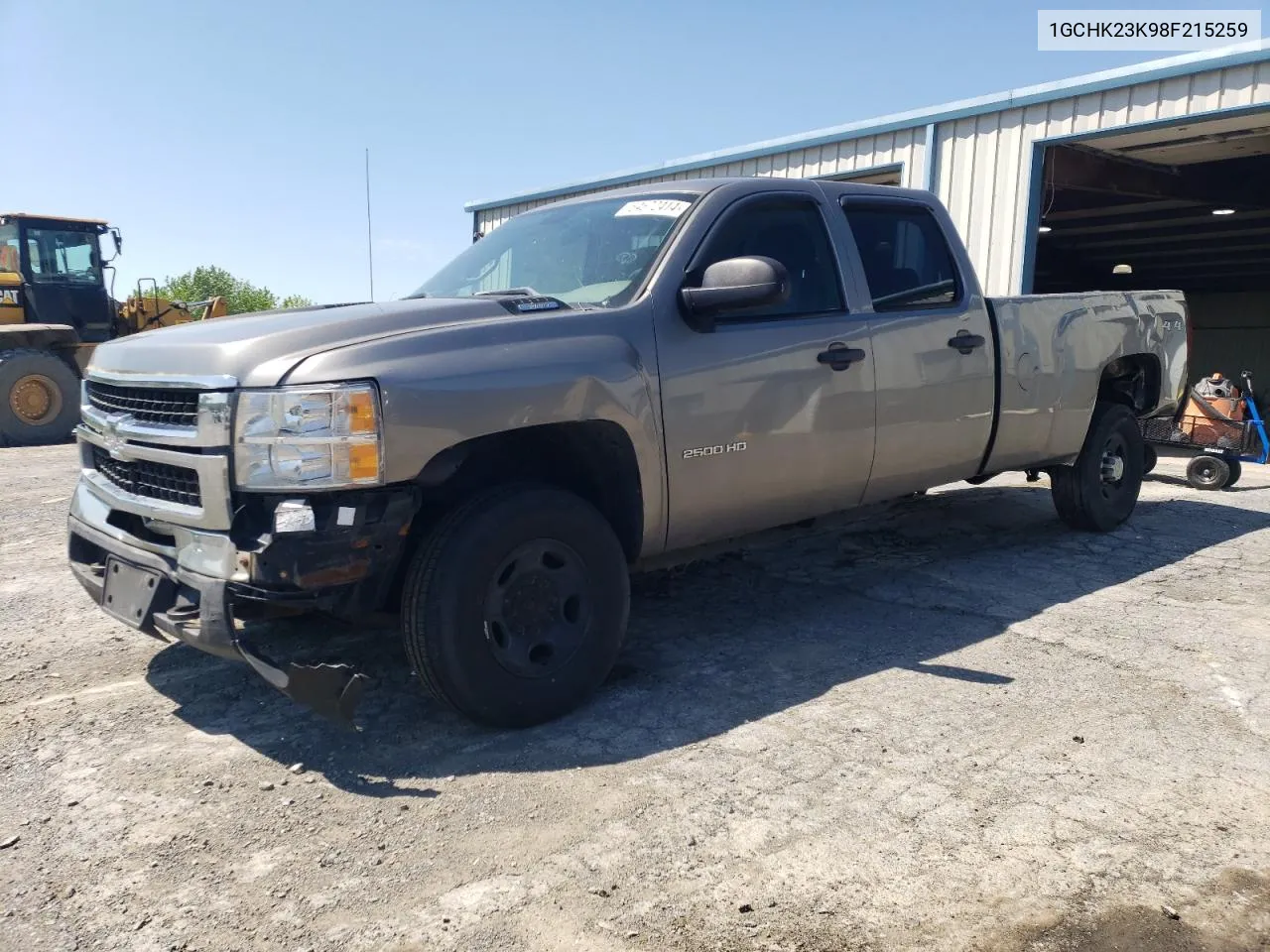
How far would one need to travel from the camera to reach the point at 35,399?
13188 mm

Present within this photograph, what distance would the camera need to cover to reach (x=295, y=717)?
11.6 ft

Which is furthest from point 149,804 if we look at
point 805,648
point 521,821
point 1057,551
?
Answer: point 1057,551

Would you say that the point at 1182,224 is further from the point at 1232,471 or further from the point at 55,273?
the point at 55,273

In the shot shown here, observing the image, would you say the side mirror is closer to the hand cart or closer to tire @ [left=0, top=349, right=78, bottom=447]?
the hand cart

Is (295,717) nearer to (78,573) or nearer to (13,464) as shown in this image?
(78,573)

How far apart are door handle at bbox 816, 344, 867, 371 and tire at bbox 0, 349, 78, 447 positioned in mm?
12239

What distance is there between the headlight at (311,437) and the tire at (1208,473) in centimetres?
855

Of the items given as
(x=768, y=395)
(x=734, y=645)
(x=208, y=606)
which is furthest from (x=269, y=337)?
(x=734, y=645)

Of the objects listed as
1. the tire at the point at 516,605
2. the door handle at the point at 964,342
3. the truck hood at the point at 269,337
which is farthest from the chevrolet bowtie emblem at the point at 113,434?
the door handle at the point at 964,342

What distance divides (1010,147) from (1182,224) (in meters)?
9.54

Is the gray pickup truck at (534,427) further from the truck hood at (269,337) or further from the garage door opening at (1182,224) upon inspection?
the garage door opening at (1182,224)

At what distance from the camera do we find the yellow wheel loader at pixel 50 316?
13070mm

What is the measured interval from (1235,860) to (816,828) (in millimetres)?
1117

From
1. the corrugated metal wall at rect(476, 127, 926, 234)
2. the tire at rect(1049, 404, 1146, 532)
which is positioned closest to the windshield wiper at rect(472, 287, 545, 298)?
the tire at rect(1049, 404, 1146, 532)
